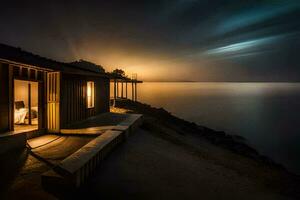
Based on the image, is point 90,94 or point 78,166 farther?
point 90,94

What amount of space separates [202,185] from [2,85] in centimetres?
730

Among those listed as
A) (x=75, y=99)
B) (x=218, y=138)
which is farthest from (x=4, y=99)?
(x=218, y=138)

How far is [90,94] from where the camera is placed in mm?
11305

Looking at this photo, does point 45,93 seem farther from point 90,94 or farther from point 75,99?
point 90,94

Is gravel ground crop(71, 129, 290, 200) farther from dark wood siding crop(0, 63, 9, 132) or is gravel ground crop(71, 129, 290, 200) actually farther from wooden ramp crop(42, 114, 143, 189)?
dark wood siding crop(0, 63, 9, 132)

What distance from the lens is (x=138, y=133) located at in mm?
9539

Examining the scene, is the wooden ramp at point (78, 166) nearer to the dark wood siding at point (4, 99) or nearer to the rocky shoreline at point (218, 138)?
the dark wood siding at point (4, 99)

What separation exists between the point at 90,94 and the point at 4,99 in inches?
205

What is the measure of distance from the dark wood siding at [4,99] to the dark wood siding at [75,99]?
88.1 inches

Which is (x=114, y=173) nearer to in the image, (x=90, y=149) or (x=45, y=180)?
(x=90, y=149)

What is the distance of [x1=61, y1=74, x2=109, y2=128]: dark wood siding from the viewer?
28.1ft

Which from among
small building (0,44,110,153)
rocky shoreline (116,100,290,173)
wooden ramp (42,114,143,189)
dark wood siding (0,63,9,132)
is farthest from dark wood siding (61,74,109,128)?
rocky shoreline (116,100,290,173)

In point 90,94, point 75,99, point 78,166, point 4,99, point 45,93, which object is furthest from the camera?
point 90,94

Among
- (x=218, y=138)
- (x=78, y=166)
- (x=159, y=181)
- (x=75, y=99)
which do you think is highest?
(x=75, y=99)
